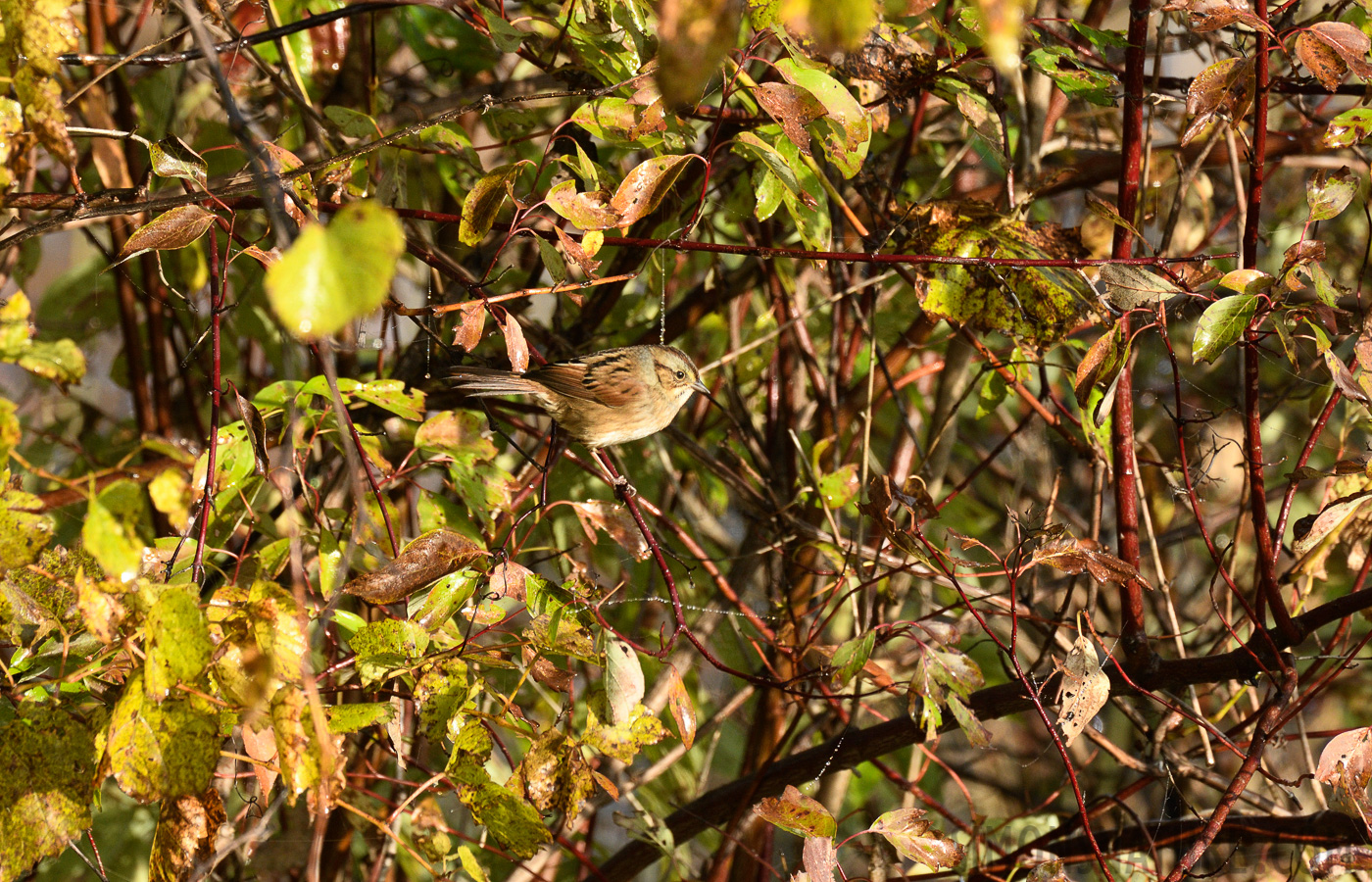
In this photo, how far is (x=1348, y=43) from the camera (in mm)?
1301

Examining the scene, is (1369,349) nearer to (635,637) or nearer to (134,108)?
(635,637)

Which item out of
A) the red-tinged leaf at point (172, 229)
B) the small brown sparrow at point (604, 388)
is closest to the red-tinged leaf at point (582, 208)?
the red-tinged leaf at point (172, 229)

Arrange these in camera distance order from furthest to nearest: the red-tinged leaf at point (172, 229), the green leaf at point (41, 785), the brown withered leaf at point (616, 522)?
1. the brown withered leaf at point (616, 522)
2. the red-tinged leaf at point (172, 229)
3. the green leaf at point (41, 785)

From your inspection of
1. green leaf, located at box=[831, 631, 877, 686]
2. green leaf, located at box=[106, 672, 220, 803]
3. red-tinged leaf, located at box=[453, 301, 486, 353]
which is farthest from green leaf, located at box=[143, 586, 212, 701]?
green leaf, located at box=[831, 631, 877, 686]

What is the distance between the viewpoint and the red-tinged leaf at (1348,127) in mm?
1361

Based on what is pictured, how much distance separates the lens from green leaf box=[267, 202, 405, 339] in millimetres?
618

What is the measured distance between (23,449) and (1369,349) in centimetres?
296

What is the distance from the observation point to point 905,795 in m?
2.35

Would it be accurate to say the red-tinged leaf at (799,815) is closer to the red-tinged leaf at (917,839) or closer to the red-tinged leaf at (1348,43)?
the red-tinged leaf at (917,839)

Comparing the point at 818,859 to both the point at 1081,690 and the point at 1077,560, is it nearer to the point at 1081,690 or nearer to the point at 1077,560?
the point at 1081,690

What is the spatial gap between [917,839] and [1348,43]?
1.20m

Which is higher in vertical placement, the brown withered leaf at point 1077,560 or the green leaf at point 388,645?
the brown withered leaf at point 1077,560

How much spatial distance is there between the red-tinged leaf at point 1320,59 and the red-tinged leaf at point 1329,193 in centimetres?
14

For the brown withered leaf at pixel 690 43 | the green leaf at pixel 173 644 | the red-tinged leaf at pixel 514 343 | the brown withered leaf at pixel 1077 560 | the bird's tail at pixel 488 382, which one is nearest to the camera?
the brown withered leaf at pixel 690 43
